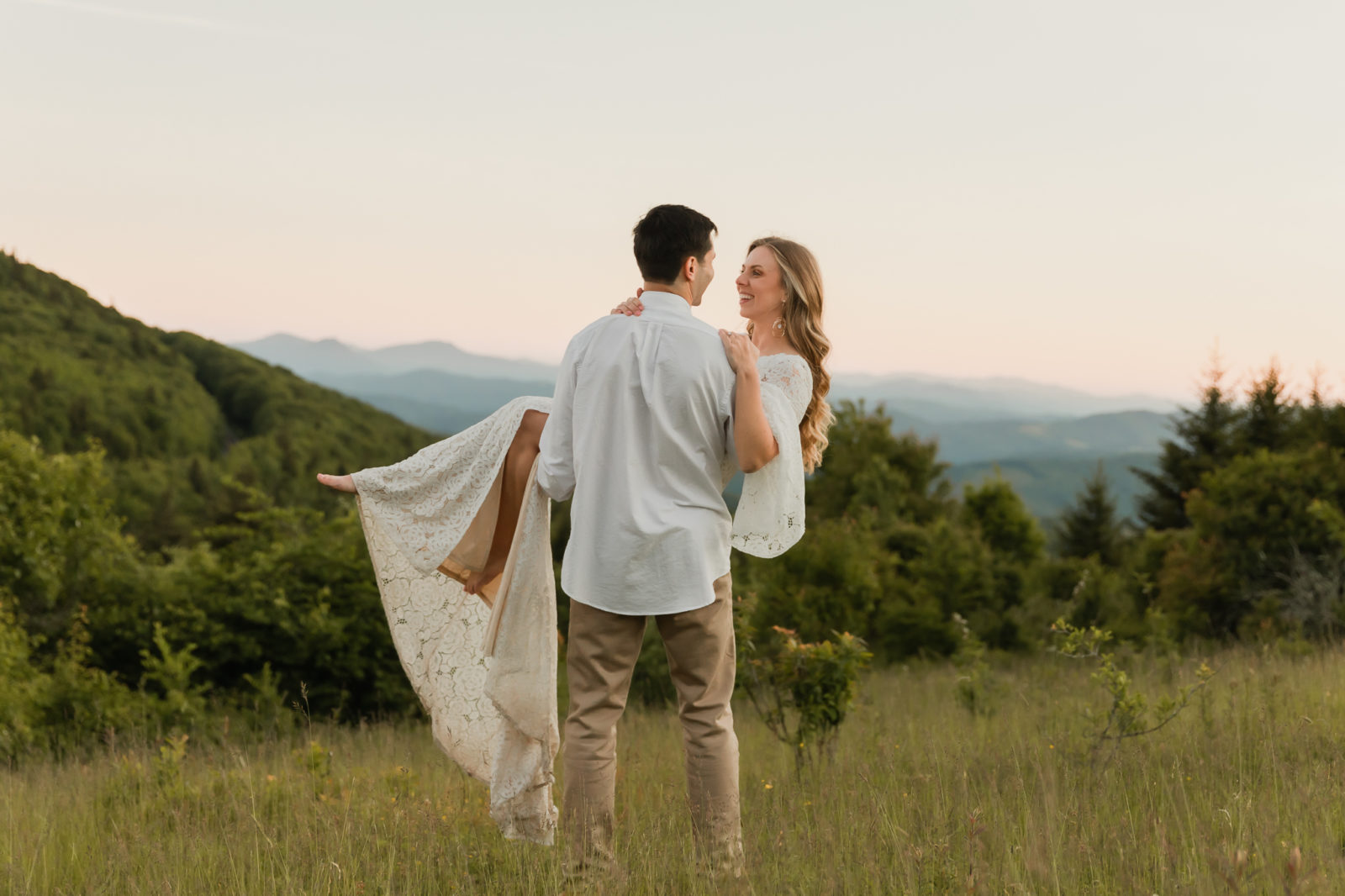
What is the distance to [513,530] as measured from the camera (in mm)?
3803

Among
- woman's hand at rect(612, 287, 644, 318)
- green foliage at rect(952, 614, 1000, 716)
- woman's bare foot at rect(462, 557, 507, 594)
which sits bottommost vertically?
green foliage at rect(952, 614, 1000, 716)

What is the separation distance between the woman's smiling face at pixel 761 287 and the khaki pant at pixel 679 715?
104 cm

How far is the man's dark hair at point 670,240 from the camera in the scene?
3.08 m

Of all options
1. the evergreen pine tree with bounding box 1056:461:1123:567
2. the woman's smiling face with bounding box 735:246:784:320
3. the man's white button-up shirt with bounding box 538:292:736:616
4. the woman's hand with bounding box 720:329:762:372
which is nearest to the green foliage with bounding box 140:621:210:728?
the man's white button-up shirt with bounding box 538:292:736:616

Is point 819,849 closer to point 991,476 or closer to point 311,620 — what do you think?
point 311,620

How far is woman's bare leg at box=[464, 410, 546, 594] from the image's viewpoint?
3699 millimetres

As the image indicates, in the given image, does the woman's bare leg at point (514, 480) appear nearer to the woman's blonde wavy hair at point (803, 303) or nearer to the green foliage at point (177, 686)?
the woman's blonde wavy hair at point (803, 303)

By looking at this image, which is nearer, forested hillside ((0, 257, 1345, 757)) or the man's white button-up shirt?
the man's white button-up shirt

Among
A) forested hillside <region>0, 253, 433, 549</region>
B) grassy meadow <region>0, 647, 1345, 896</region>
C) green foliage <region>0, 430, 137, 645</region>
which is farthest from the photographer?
forested hillside <region>0, 253, 433, 549</region>

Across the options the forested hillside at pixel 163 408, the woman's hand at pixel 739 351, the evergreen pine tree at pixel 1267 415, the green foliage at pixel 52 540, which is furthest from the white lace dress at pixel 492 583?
the forested hillside at pixel 163 408

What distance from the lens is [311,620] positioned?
29.8 feet

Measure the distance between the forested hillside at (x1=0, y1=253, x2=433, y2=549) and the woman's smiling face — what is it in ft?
115

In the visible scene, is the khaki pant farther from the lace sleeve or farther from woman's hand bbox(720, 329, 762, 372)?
woman's hand bbox(720, 329, 762, 372)

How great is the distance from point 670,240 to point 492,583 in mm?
1609
